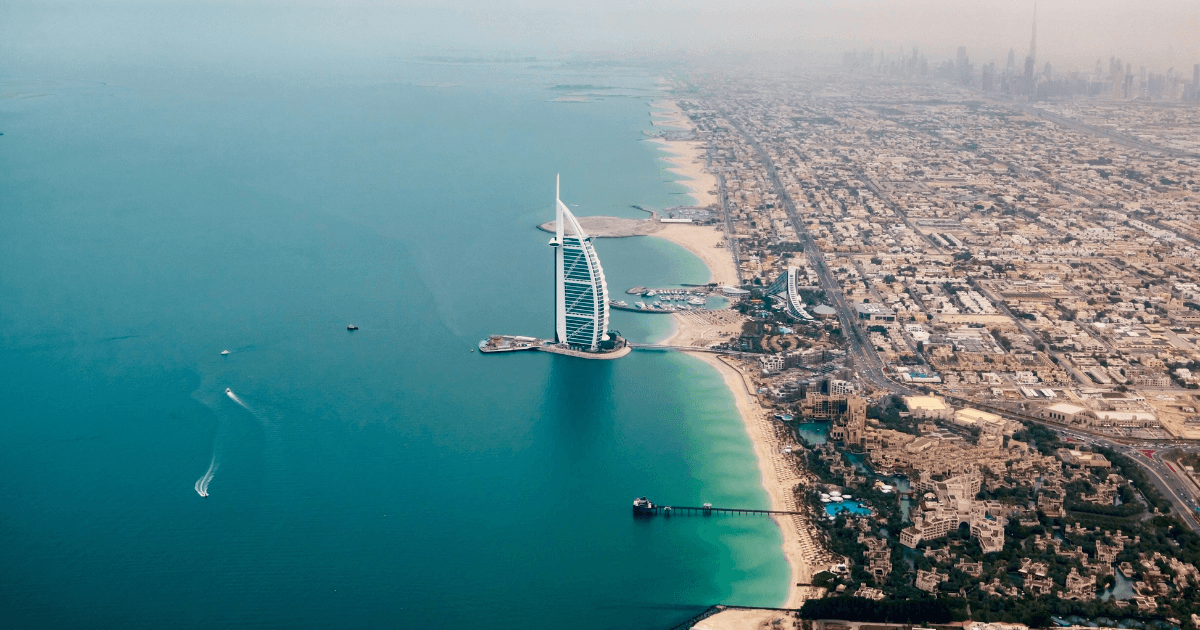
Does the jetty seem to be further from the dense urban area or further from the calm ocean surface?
the dense urban area

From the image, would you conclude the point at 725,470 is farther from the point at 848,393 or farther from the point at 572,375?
the point at 572,375

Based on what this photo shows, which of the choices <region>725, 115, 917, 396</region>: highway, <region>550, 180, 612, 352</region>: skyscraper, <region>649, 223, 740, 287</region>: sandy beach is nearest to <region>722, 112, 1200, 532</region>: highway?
<region>725, 115, 917, 396</region>: highway

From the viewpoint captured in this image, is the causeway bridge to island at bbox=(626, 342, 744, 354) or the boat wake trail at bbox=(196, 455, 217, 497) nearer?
the boat wake trail at bbox=(196, 455, 217, 497)

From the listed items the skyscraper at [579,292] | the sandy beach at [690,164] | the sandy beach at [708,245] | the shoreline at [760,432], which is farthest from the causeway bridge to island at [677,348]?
the sandy beach at [690,164]

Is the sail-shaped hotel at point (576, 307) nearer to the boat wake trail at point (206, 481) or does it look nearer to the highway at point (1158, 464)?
the boat wake trail at point (206, 481)

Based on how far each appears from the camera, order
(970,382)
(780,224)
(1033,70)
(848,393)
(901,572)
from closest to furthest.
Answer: (901,572) → (848,393) → (970,382) → (780,224) → (1033,70)

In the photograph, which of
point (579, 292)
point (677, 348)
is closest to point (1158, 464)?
point (677, 348)

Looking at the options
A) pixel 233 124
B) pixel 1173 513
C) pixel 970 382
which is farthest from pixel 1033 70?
pixel 1173 513
